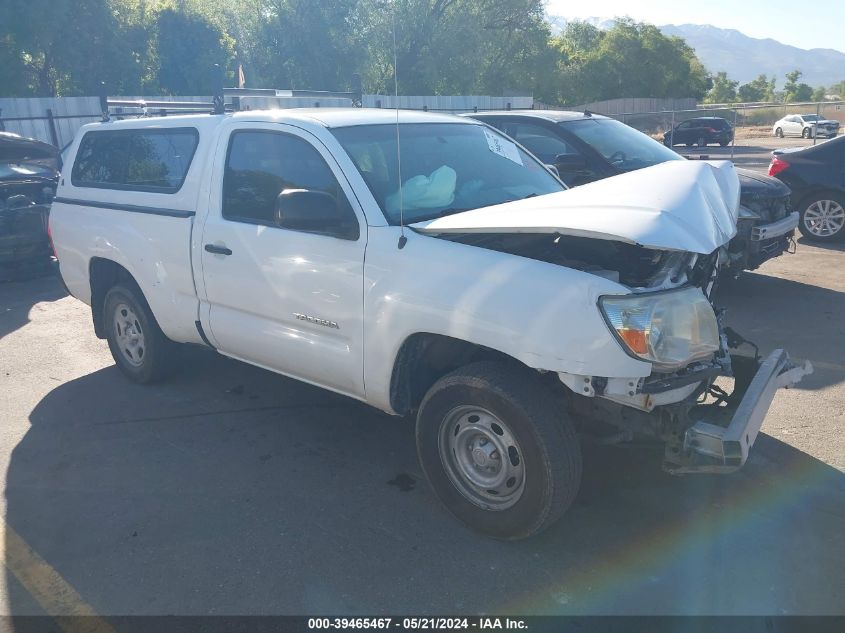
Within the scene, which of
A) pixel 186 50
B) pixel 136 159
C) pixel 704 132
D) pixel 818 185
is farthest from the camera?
pixel 704 132

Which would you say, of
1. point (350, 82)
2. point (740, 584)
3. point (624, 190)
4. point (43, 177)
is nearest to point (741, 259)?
point (624, 190)

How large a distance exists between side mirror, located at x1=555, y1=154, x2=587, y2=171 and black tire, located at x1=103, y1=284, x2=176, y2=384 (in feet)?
13.5

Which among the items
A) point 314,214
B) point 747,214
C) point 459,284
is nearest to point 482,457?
point 459,284

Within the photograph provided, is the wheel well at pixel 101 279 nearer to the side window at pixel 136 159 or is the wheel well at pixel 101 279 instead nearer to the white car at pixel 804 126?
the side window at pixel 136 159

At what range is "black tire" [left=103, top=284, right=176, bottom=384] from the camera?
215 inches

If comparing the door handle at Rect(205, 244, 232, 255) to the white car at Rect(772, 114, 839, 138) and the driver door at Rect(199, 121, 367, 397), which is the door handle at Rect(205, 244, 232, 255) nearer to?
the driver door at Rect(199, 121, 367, 397)

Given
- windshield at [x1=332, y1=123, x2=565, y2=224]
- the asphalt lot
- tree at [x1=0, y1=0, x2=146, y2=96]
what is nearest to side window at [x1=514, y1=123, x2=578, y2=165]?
windshield at [x1=332, y1=123, x2=565, y2=224]

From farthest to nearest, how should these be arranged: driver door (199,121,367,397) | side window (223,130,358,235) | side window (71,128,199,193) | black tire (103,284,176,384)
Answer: black tire (103,284,176,384) → side window (71,128,199,193) → side window (223,130,358,235) → driver door (199,121,367,397)

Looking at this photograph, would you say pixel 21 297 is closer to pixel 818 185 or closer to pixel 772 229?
pixel 772 229

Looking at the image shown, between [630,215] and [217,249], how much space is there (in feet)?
8.43

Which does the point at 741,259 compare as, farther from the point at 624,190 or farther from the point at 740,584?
the point at 740,584

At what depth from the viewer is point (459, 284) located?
3.41 metres

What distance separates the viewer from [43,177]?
9742mm

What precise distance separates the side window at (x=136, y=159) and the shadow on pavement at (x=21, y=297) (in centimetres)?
242
